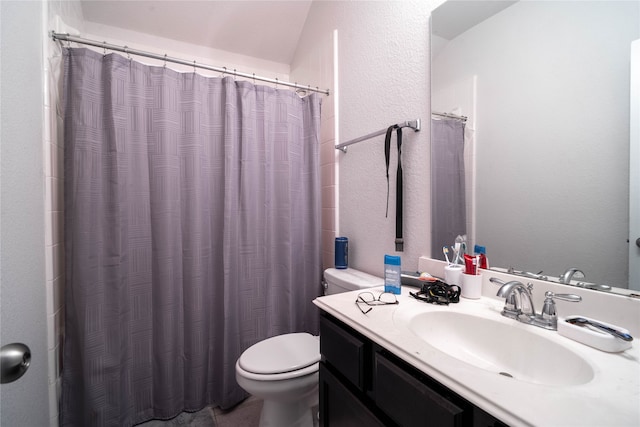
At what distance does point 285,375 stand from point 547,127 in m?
1.27

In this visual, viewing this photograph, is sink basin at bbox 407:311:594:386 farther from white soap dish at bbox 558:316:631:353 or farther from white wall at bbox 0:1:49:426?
white wall at bbox 0:1:49:426

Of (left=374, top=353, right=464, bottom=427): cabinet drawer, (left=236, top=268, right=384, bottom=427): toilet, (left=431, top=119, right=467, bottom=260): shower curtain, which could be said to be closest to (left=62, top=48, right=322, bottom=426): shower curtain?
(left=236, top=268, right=384, bottom=427): toilet

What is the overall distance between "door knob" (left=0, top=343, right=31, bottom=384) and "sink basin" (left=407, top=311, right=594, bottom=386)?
0.81m

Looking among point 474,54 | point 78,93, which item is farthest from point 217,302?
point 474,54

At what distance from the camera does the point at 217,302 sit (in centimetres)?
145

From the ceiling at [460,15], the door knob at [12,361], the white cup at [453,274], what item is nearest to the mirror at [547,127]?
the ceiling at [460,15]

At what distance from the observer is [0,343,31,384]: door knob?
41 centimetres

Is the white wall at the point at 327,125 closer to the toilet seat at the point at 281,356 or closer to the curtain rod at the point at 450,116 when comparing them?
the toilet seat at the point at 281,356

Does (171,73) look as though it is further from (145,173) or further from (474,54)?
(474,54)

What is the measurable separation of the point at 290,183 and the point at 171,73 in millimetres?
846

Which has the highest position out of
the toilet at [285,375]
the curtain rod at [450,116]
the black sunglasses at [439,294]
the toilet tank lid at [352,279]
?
the curtain rod at [450,116]

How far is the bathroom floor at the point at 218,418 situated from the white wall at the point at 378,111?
982 millimetres

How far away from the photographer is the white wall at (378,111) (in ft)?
3.69

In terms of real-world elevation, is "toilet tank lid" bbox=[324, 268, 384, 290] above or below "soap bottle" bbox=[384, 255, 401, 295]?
below
